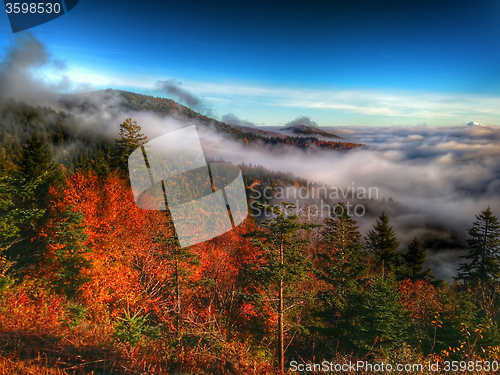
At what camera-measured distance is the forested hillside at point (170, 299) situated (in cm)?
644

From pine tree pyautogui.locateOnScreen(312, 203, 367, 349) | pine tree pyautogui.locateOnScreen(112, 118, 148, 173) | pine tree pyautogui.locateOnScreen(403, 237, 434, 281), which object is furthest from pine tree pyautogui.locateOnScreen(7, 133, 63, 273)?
pine tree pyautogui.locateOnScreen(403, 237, 434, 281)

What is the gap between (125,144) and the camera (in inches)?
1286

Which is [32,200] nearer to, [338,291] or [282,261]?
[282,261]

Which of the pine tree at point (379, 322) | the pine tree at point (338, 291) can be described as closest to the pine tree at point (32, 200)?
the pine tree at point (338, 291)

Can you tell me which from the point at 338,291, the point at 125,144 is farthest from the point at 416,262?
the point at 125,144

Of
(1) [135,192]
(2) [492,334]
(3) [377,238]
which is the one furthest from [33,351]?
(3) [377,238]

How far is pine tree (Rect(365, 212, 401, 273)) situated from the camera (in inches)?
1464

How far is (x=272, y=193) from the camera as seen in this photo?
110 m

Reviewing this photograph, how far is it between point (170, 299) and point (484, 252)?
39893 mm

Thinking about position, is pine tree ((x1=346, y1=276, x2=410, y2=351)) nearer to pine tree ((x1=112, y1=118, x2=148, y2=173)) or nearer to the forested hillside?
the forested hillside

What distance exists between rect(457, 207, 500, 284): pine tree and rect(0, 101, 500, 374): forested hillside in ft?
5.10

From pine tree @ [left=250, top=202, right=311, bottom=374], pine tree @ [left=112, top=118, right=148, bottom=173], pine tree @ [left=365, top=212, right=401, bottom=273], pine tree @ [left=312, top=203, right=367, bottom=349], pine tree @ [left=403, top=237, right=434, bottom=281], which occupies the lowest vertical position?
pine tree @ [left=403, top=237, right=434, bottom=281]

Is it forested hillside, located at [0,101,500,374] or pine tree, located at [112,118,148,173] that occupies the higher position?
pine tree, located at [112,118,148,173]

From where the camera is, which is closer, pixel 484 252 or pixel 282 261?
pixel 282 261
